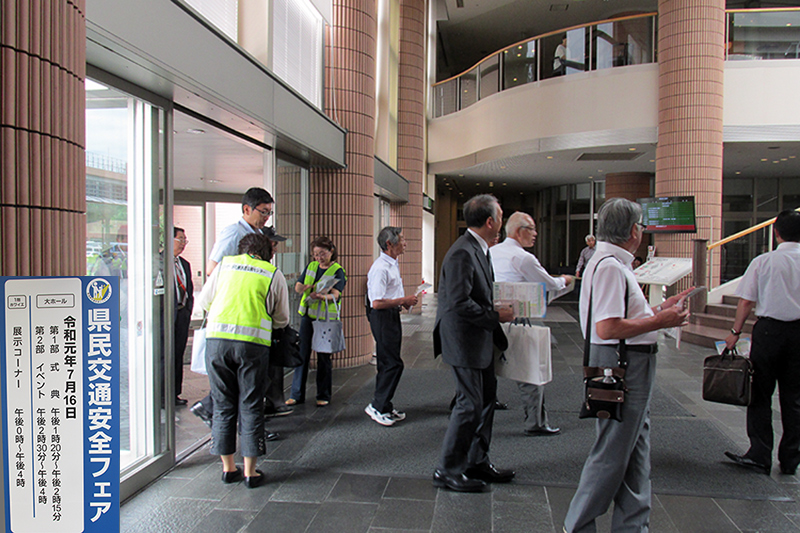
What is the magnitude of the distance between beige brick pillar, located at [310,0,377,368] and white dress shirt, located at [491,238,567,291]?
2469mm

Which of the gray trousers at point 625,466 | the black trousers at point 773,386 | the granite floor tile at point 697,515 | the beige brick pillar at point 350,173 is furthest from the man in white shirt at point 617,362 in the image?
the beige brick pillar at point 350,173

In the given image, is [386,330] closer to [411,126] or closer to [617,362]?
[617,362]

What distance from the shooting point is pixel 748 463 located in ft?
10.7

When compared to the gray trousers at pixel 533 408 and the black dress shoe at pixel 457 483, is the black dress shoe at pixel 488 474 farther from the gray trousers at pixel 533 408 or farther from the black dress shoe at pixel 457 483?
the gray trousers at pixel 533 408

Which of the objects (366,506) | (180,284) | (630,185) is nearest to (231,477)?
(366,506)

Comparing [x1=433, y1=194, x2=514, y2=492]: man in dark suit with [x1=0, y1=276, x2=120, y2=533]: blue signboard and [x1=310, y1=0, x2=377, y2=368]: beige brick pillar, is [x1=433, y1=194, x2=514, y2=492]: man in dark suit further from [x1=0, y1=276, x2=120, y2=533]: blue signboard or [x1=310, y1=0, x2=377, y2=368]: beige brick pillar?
[x1=310, y1=0, x2=377, y2=368]: beige brick pillar

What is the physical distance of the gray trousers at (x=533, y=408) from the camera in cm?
382

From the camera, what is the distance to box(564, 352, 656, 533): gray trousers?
216 centimetres

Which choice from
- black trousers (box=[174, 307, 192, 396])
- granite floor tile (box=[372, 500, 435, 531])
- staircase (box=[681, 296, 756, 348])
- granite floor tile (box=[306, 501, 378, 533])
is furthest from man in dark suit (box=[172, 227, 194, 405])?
staircase (box=[681, 296, 756, 348])

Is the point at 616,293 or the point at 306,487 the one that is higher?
the point at 616,293

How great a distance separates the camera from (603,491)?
218 centimetres

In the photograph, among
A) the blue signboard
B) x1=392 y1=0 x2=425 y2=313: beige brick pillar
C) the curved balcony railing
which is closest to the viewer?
the blue signboard

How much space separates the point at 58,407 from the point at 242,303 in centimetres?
170

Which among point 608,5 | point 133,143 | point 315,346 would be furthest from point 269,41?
→ point 608,5
